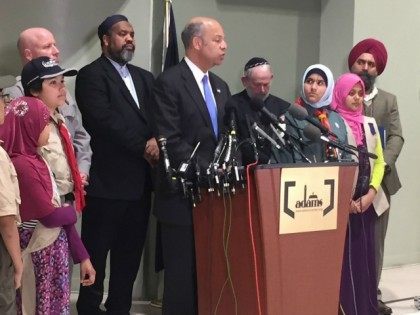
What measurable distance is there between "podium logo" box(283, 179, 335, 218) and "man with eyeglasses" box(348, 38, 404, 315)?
1.27m

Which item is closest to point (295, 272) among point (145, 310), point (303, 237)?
point (303, 237)

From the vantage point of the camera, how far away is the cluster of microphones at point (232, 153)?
2498 mm

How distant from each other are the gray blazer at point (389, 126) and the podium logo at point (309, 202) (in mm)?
1443

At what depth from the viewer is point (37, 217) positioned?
239 cm

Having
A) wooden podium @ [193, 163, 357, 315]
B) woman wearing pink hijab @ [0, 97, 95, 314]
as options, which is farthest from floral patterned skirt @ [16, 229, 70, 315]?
wooden podium @ [193, 163, 357, 315]

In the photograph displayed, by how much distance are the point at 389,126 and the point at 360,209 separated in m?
0.91

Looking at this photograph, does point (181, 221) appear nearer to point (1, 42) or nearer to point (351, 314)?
point (351, 314)

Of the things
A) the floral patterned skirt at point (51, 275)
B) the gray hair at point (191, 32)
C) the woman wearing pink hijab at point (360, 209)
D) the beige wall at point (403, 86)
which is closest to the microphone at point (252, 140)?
the gray hair at point (191, 32)

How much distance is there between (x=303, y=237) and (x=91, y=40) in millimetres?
2021

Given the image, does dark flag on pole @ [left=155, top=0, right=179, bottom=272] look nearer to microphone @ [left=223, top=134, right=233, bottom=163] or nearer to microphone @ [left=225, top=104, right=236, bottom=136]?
microphone @ [left=225, top=104, right=236, bottom=136]

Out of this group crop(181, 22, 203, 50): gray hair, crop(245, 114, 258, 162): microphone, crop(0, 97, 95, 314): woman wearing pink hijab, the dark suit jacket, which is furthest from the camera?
crop(181, 22, 203, 50): gray hair

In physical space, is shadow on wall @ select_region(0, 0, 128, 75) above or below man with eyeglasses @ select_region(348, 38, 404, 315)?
above

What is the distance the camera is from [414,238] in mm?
5281

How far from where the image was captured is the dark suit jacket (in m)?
2.82
